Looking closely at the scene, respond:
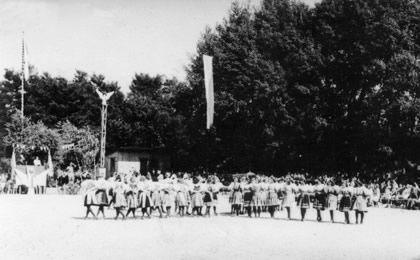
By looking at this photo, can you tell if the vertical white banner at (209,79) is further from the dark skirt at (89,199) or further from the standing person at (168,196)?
the dark skirt at (89,199)

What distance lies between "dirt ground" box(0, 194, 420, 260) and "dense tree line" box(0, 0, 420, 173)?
16.8 m

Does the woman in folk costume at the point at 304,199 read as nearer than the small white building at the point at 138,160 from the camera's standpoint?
Yes

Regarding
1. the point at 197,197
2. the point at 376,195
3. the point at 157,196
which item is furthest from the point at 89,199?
the point at 376,195

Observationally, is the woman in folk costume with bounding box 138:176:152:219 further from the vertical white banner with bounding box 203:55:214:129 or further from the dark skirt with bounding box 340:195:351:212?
the vertical white banner with bounding box 203:55:214:129

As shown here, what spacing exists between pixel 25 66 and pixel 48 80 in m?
29.5

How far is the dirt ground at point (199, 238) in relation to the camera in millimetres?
13484

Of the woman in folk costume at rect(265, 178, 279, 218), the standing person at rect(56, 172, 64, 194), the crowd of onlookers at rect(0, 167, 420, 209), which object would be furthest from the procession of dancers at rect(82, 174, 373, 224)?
the standing person at rect(56, 172, 64, 194)


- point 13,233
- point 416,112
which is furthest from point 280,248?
point 416,112

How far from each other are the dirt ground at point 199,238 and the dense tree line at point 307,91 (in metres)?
16.8

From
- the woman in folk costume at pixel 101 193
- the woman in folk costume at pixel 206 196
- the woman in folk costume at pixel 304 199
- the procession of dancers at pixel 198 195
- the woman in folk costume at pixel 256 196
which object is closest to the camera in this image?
the woman in folk costume at pixel 101 193

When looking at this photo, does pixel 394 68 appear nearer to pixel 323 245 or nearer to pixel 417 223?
pixel 417 223

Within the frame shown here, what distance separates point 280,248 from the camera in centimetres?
1473

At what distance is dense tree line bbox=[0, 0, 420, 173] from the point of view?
39250 millimetres

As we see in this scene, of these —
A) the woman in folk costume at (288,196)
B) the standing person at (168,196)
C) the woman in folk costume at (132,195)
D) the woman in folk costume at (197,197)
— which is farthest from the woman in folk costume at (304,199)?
the woman in folk costume at (132,195)
